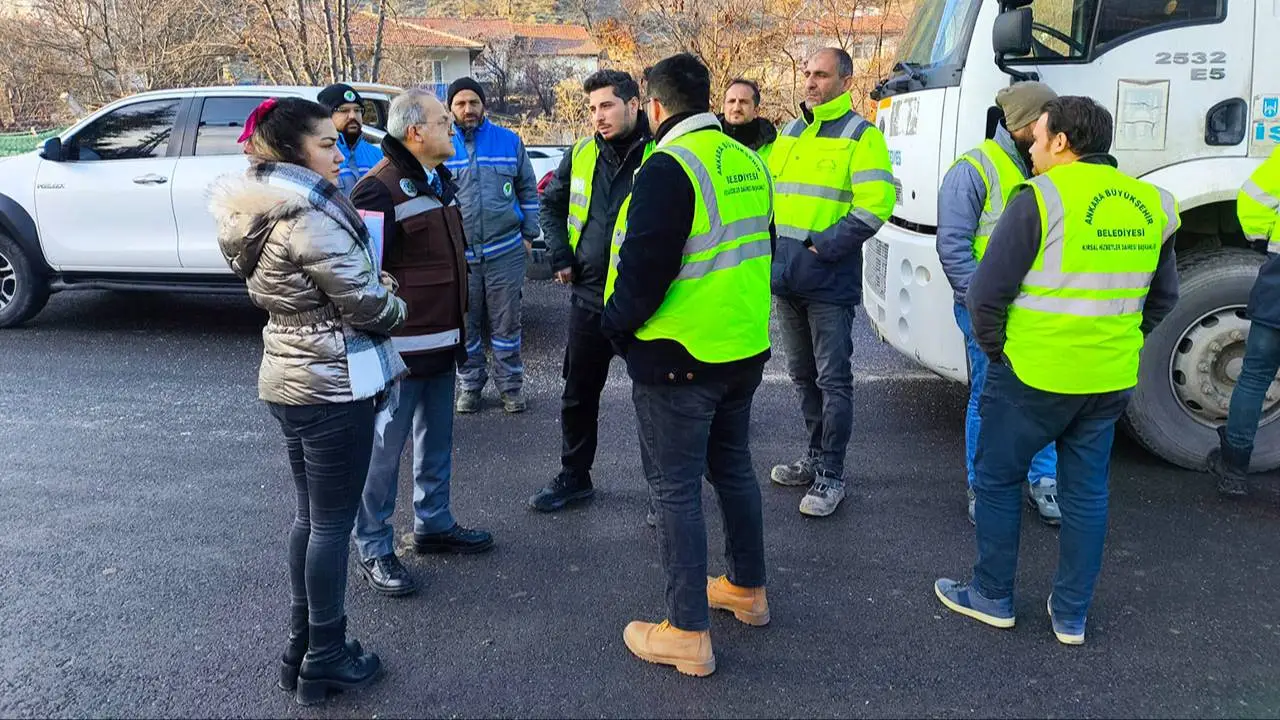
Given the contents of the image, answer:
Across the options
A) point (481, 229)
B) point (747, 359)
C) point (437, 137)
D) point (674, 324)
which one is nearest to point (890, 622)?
point (747, 359)

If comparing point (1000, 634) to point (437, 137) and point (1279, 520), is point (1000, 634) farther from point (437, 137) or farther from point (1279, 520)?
point (437, 137)

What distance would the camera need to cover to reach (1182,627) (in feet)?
11.0

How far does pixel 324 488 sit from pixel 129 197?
18.9ft

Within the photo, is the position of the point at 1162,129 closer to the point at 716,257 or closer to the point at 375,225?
the point at 716,257

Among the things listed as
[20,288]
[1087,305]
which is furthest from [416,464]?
[20,288]

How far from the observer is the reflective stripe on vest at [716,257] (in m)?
2.85

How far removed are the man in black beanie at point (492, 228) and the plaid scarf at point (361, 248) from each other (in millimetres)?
2657

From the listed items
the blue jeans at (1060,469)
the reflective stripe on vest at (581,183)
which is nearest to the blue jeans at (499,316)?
the reflective stripe on vest at (581,183)

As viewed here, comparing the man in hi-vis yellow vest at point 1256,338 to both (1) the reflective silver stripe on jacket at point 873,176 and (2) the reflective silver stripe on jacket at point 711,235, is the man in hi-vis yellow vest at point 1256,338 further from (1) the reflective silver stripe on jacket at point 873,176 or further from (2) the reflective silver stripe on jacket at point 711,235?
(2) the reflective silver stripe on jacket at point 711,235

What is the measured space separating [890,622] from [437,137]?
8.01 feet

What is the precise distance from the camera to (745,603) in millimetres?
3361

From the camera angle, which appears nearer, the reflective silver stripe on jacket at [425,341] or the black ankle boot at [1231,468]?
the reflective silver stripe on jacket at [425,341]

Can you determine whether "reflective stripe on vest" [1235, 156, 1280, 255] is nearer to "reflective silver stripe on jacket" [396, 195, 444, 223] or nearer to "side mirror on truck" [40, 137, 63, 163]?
"reflective silver stripe on jacket" [396, 195, 444, 223]

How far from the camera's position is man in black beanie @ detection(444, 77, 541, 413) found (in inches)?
220
